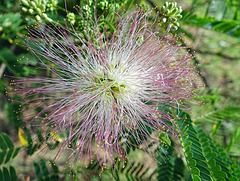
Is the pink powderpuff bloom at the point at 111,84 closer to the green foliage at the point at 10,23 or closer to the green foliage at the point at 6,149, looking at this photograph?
the green foliage at the point at 10,23

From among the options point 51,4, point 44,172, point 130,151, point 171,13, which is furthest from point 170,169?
point 51,4

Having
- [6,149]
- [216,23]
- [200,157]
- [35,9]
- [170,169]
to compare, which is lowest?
[6,149]

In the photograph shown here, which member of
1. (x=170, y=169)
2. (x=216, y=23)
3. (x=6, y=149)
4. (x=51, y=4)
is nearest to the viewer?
(x=51, y=4)

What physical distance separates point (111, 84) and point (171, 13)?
0.77m

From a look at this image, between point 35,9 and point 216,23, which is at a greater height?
point 216,23

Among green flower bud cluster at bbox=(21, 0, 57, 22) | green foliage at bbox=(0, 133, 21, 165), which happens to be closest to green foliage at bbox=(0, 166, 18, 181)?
green foliage at bbox=(0, 133, 21, 165)

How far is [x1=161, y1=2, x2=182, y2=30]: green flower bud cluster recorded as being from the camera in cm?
176

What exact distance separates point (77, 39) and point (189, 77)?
0.97 metres

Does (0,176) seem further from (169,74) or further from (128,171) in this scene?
(169,74)

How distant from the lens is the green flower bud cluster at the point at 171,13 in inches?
69.4

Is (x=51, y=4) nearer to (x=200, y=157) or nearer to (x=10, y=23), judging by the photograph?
(x=10, y=23)

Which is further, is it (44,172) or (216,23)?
(216,23)

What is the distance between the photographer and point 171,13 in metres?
1.79

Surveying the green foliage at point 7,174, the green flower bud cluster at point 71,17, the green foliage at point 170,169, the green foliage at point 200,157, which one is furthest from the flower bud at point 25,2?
the green foliage at point 170,169
